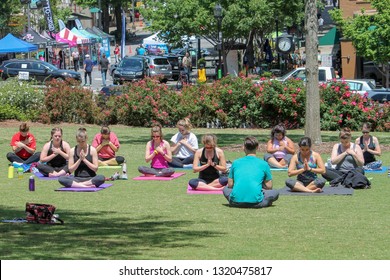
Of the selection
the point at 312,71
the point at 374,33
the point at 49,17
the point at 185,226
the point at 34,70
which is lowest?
the point at 185,226

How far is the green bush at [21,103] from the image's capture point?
35.4 meters

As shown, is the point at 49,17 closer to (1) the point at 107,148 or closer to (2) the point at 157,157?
(1) the point at 107,148

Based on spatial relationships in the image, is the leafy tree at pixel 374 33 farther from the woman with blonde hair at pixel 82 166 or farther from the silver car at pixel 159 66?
the woman with blonde hair at pixel 82 166

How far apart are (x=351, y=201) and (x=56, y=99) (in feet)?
67.4

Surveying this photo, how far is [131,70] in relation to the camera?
200 ft

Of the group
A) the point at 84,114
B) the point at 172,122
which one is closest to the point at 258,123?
the point at 172,122

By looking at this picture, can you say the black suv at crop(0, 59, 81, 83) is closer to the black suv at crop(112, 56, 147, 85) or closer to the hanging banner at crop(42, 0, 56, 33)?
the black suv at crop(112, 56, 147, 85)

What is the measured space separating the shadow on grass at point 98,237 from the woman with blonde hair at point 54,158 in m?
5.33

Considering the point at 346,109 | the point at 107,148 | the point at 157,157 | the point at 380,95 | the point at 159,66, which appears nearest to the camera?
the point at 157,157

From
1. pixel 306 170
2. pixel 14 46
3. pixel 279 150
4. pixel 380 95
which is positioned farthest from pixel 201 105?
pixel 14 46

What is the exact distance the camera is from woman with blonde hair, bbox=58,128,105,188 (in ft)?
60.1

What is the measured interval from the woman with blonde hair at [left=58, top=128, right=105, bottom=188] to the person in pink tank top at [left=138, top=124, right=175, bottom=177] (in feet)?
7.11

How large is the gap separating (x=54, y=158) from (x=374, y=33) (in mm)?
30947

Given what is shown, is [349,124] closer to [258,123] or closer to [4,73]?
[258,123]
